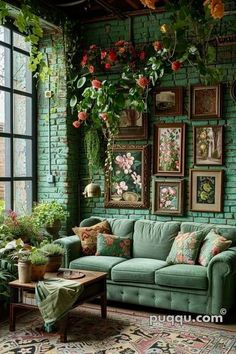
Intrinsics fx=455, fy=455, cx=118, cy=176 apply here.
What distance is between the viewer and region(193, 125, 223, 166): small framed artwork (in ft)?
16.9

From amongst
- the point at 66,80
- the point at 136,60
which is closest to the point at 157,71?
the point at 136,60

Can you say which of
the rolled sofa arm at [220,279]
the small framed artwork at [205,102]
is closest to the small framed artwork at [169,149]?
the small framed artwork at [205,102]

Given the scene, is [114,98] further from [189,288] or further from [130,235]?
[189,288]

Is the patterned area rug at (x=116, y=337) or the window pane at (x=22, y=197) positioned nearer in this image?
the patterned area rug at (x=116, y=337)

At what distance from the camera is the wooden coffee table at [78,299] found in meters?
3.84

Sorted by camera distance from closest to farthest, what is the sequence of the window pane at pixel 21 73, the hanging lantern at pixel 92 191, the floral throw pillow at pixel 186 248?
the floral throw pillow at pixel 186 248
the hanging lantern at pixel 92 191
the window pane at pixel 21 73

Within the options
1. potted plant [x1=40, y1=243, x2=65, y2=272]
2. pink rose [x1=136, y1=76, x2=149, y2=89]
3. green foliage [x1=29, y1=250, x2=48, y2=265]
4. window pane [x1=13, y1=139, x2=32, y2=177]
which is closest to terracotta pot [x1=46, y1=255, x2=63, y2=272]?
potted plant [x1=40, y1=243, x2=65, y2=272]

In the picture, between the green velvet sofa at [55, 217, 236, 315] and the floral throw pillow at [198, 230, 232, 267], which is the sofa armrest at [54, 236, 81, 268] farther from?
the floral throw pillow at [198, 230, 232, 267]

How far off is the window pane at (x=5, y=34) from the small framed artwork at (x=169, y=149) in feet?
6.59

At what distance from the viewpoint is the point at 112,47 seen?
18.8ft

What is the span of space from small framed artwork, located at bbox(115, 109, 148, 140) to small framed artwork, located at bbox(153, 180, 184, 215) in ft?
2.05

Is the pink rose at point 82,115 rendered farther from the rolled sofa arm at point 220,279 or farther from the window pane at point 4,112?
the rolled sofa arm at point 220,279

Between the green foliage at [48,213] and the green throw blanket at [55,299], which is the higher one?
the green foliage at [48,213]

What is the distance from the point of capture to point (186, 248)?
15.3 ft
